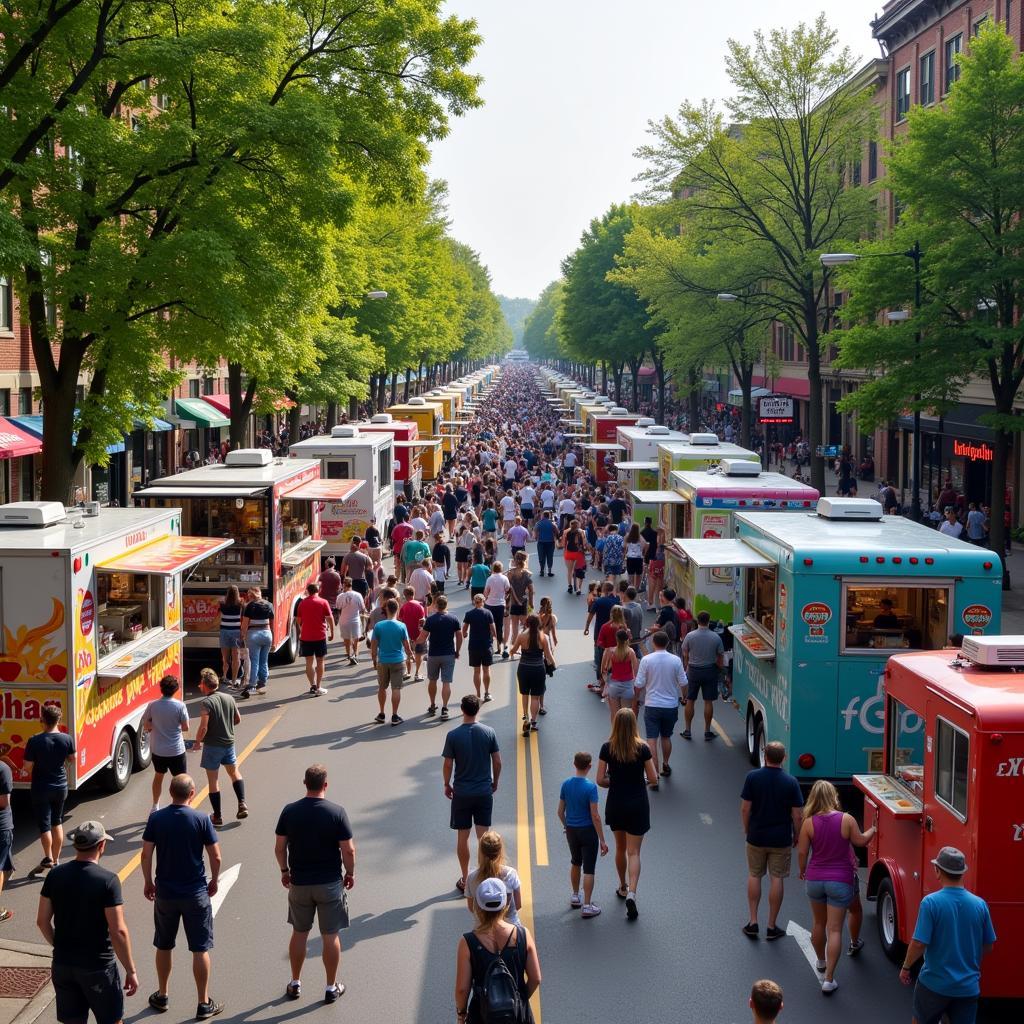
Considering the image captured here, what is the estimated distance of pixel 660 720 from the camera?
45.2 feet

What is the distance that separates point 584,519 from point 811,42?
17.1 metres

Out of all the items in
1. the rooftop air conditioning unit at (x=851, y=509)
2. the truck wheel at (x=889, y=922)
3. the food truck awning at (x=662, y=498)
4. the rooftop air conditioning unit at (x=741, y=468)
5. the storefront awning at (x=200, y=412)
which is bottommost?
the truck wheel at (x=889, y=922)

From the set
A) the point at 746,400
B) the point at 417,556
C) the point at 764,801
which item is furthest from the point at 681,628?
the point at 746,400

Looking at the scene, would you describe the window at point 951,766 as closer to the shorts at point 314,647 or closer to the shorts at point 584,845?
the shorts at point 584,845

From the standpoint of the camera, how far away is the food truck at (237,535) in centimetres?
1886

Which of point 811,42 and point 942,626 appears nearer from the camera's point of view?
point 942,626

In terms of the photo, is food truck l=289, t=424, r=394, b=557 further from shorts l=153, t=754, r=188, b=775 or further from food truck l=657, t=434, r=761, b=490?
shorts l=153, t=754, r=188, b=775

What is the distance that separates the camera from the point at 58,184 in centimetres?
1967

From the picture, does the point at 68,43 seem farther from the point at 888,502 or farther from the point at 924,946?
the point at 888,502

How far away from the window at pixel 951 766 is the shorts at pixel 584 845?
2690 millimetres

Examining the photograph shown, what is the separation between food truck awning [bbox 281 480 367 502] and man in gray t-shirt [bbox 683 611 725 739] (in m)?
7.37

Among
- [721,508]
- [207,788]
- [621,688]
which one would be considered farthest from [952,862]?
[721,508]

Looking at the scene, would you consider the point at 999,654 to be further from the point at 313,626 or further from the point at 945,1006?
the point at 313,626

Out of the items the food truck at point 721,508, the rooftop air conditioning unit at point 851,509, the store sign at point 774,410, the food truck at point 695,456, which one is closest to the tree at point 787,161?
the store sign at point 774,410
